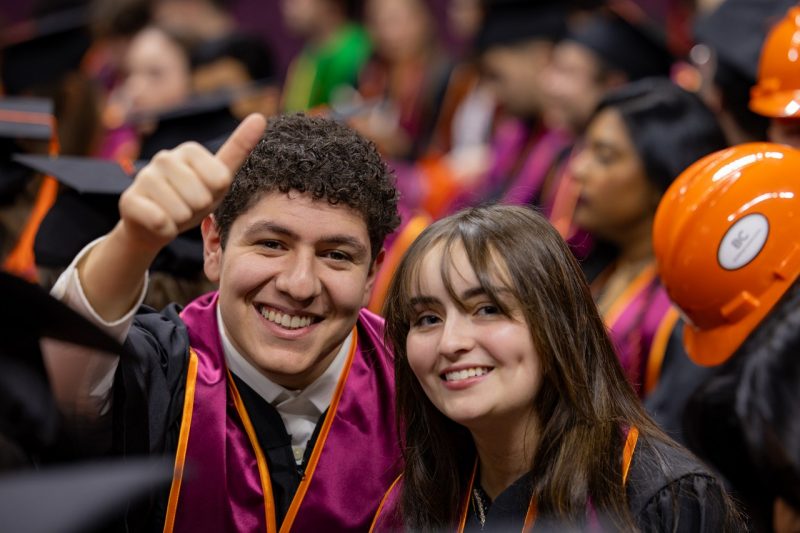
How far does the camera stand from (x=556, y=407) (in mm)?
2082

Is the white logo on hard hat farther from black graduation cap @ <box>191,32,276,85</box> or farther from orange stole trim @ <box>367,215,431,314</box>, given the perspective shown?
black graduation cap @ <box>191,32,276,85</box>

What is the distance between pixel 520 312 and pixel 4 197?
6.37 ft

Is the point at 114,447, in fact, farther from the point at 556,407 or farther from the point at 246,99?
the point at 246,99

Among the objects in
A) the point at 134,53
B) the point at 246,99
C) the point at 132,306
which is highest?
the point at 134,53

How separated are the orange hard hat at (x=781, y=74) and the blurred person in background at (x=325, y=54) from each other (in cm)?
416

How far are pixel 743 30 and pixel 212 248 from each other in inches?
76.6

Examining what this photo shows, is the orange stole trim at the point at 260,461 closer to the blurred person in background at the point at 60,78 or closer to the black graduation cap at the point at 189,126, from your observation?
the black graduation cap at the point at 189,126

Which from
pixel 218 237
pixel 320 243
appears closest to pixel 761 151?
pixel 320 243

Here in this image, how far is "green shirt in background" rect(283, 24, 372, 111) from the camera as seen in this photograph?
7023 millimetres

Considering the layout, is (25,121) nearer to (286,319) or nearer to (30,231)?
(30,231)

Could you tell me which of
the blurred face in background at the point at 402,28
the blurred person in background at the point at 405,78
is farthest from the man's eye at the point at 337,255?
the blurred face in background at the point at 402,28

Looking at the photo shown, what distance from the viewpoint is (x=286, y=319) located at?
2.23 meters

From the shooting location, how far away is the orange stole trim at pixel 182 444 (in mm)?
2188

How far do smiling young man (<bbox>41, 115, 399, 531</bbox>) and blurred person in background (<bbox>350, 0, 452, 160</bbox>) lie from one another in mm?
3943
